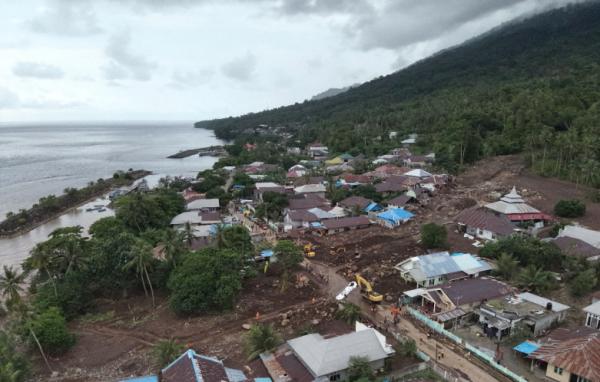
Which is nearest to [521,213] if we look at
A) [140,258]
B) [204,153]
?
[140,258]

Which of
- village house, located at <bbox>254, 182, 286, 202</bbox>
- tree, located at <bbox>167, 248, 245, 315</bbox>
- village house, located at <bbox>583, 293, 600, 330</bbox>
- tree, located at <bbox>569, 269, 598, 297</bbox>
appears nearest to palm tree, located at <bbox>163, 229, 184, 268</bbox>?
tree, located at <bbox>167, 248, 245, 315</bbox>

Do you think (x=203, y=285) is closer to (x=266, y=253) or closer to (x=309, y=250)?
(x=266, y=253)

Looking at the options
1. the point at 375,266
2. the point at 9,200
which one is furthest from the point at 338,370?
the point at 9,200

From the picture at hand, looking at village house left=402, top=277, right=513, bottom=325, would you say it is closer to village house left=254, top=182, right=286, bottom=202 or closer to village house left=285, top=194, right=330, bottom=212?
village house left=285, top=194, right=330, bottom=212

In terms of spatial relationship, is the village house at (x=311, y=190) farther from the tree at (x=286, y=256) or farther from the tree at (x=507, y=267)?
the tree at (x=507, y=267)

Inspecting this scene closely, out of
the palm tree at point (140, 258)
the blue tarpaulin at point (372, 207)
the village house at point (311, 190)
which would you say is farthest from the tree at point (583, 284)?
the village house at point (311, 190)
